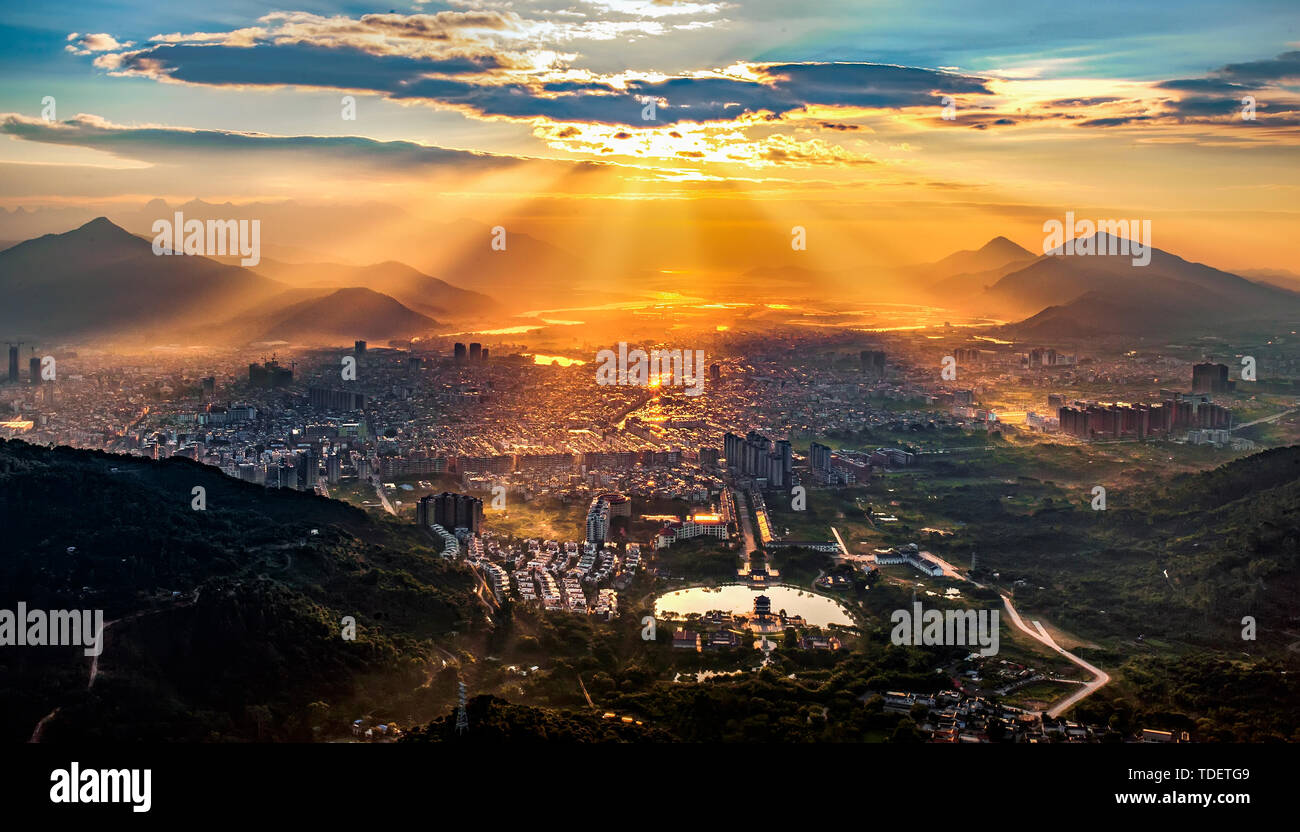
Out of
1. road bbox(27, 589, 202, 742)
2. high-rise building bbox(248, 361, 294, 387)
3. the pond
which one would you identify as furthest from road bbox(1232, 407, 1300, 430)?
high-rise building bbox(248, 361, 294, 387)

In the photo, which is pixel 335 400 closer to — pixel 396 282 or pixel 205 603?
pixel 205 603

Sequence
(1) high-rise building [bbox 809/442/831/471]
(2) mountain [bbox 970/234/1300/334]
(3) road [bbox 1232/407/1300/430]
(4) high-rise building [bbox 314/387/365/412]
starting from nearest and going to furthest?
(1) high-rise building [bbox 809/442/831/471] → (3) road [bbox 1232/407/1300/430] → (4) high-rise building [bbox 314/387/365/412] → (2) mountain [bbox 970/234/1300/334]

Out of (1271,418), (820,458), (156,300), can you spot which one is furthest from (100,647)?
(156,300)

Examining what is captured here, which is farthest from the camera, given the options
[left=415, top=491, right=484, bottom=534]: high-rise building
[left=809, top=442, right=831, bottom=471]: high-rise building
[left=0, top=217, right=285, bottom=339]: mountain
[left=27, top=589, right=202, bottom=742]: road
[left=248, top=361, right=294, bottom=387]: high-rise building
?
[left=0, top=217, right=285, bottom=339]: mountain

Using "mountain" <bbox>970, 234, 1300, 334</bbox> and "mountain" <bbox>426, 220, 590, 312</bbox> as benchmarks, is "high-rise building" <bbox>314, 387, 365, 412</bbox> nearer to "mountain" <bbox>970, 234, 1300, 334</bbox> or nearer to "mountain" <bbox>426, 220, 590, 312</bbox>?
"mountain" <bbox>426, 220, 590, 312</bbox>

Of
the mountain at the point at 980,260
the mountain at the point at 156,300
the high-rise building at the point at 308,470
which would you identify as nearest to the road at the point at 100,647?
the high-rise building at the point at 308,470

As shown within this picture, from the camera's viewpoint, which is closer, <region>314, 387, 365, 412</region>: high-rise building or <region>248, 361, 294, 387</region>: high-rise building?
<region>314, 387, 365, 412</region>: high-rise building
